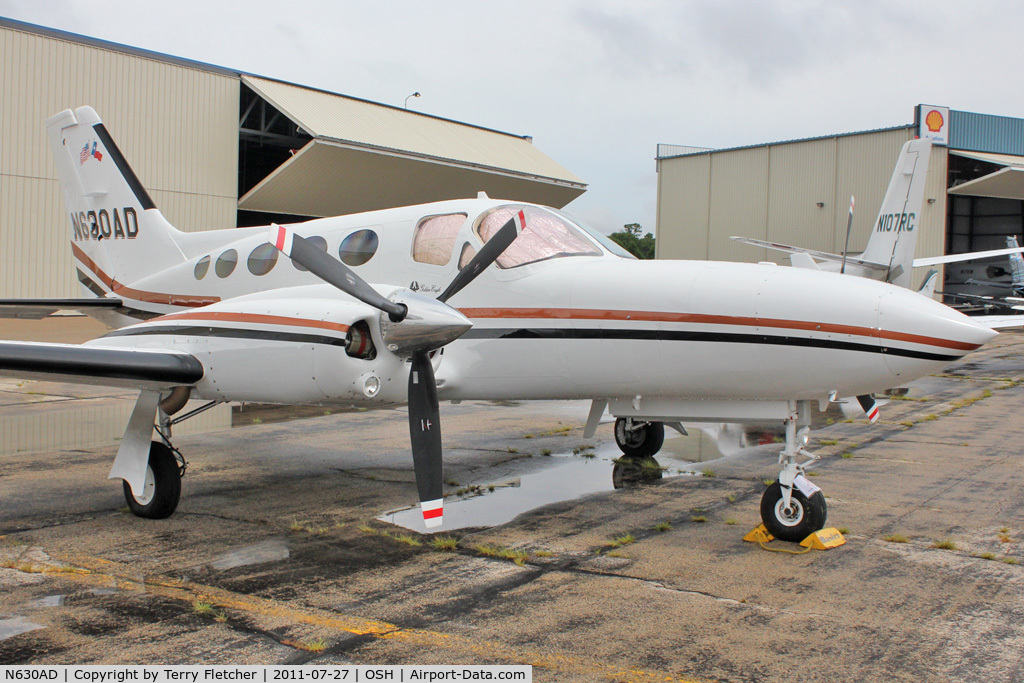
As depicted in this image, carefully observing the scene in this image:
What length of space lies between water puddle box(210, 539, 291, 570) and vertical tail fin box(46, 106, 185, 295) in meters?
5.08

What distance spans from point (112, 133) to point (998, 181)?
124 ft

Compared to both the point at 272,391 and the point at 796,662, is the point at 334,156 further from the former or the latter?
the point at 796,662

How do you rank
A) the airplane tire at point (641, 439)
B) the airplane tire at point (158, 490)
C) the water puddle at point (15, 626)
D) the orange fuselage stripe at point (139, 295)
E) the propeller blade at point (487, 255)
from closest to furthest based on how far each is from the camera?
the water puddle at point (15, 626), the propeller blade at point (487, 255), the airplane tire at point (158, 490), the orange fuselage stripe at point (139, 295), the airplane tire at point (641, 439)

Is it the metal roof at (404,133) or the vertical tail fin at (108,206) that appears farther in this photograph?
the metal roof at (404,133)

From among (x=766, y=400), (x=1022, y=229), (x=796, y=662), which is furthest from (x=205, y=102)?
(x=1022, y=229)

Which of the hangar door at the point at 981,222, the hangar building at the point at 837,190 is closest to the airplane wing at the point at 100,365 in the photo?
the hangar building at the point at 837,190

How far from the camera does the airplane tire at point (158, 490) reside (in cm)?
648

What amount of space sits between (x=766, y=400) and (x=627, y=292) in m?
1.31

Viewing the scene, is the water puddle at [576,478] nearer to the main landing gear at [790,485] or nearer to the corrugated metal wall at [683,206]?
the main landing gear at [790,485]

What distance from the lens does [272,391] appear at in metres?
6.02

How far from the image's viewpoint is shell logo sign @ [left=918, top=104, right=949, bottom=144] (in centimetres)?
3669

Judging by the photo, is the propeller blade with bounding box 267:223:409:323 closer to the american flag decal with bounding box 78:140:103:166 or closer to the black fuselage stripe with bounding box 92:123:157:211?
the black fuselage stripe with bounding box 92:123:157:211

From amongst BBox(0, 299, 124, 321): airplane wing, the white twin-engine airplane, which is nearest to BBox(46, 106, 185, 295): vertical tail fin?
BBox(0, 299, 124, 321): airplane wing

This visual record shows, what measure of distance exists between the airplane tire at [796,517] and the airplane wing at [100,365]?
4.54 m
